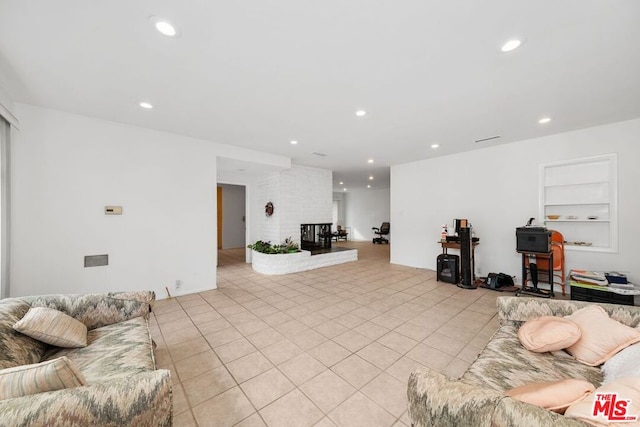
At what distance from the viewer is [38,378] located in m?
0.90

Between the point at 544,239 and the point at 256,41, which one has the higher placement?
the point at 256,41

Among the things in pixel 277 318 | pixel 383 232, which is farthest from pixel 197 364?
pixel 383 232

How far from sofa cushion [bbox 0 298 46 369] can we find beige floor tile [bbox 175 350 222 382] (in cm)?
92

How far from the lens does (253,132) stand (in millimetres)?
3744

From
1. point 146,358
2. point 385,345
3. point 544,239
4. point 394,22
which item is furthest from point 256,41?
point 544,239

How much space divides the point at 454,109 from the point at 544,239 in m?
2.53

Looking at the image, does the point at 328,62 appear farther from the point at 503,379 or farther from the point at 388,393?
the point at 388,393

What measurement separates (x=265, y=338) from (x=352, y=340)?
37.3 inches

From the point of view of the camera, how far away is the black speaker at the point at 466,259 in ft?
13.9

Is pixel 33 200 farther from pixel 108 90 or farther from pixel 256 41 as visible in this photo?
pixel 256 41

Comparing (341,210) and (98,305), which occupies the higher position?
(341,210)

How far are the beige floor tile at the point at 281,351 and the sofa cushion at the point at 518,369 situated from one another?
1484mm

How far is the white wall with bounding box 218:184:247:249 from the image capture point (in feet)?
28.2

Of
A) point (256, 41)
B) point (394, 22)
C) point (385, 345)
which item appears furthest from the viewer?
point (385, 345)
